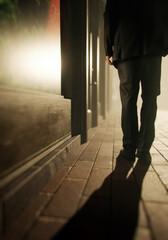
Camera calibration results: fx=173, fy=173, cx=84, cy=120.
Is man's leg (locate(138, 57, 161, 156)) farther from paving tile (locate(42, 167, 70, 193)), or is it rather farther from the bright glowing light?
the bright glowing light

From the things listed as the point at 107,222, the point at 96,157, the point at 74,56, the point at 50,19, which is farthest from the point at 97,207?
the point at 74,56

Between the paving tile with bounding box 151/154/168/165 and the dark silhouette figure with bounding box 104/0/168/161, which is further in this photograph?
the paving tile with bounding box 151/154/168/165

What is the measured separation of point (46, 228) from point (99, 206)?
12.5 inches

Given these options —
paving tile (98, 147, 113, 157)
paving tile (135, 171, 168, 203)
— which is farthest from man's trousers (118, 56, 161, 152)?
paving tile (135, 171, 168, 203)

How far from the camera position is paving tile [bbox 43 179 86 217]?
93cm

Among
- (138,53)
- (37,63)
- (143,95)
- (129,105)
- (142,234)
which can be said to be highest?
(138,53)

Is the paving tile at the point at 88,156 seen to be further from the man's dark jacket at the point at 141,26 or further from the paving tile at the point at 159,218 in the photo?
the man's dark jacket at the point at 141,26

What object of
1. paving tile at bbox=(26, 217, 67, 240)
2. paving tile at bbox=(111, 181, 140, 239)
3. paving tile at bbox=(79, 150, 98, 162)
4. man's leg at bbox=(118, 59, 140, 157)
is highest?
man's leg at bbox=(118, 59, 140, 157)

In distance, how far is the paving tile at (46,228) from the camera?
2.51 ft

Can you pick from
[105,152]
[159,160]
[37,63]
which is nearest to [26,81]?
[37,63]

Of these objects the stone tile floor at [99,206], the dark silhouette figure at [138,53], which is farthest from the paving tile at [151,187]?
the dark silhouette figure at [138,53]

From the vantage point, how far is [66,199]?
105 cm

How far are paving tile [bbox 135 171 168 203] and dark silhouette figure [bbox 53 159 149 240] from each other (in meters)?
0.02

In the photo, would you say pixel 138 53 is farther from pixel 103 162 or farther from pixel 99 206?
pixel 99 206
